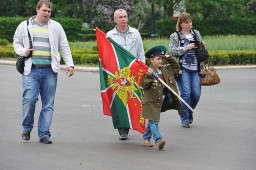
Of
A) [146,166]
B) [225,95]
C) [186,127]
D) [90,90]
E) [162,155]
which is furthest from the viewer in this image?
[90,90]

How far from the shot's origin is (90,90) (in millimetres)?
18359

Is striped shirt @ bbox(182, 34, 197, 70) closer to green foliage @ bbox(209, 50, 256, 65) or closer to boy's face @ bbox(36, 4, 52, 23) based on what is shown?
boy's face @ bbox(36, 4, 52, 23)

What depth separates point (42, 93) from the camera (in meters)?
10.4

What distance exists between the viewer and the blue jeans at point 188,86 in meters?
11.9

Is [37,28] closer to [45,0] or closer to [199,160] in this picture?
[45,0]

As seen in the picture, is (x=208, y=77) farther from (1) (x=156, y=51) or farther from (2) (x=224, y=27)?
(2) (x=224, y=27)

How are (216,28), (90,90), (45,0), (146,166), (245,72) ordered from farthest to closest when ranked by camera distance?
(216,28) → (245,72) → (90,90) → (45,0) → (146,166)

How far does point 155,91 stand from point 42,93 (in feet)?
4.83

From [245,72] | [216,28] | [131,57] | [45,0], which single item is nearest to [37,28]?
[45,0]

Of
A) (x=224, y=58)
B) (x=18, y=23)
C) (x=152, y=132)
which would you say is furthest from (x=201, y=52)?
(x=18, y=23)

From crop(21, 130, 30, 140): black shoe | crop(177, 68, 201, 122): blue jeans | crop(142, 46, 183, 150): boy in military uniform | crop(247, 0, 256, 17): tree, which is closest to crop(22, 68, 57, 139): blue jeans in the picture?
crop(21, 130, 30, 140): black shoe

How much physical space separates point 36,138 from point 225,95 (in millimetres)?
6969

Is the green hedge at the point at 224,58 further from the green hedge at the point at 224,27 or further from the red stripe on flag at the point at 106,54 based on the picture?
the green hedge at the point at 224,27

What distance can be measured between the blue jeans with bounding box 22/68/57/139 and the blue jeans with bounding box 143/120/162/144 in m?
1.22
